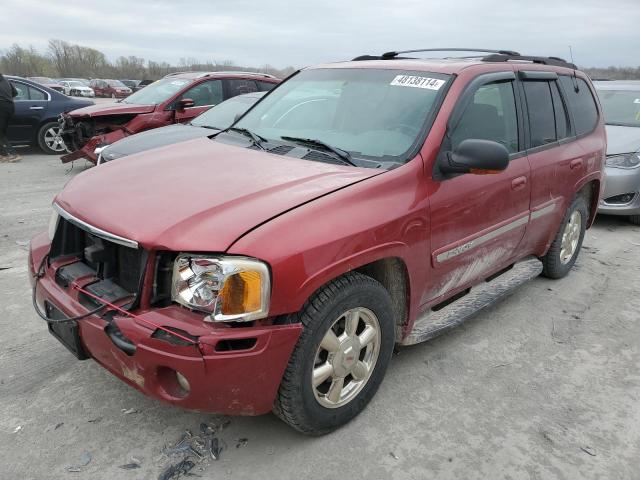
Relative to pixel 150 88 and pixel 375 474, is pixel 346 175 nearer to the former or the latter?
pixel 375 474

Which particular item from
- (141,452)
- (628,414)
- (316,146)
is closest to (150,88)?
(316,146)

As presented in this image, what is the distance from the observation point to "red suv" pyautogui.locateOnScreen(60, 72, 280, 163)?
328 inches

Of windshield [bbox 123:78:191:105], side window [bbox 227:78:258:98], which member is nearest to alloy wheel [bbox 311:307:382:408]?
windshield [bbox 123:78:191:105]

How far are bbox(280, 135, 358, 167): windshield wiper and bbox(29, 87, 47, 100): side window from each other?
31.4 ft

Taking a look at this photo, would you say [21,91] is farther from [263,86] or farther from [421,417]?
[421,417]

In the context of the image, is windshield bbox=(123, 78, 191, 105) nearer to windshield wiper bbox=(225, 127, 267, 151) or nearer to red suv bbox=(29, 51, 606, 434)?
red suv bbox=(29, 51, 606, 434)

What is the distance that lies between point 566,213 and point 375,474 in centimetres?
299

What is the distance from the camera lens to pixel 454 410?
111 inches

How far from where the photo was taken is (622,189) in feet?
21.0

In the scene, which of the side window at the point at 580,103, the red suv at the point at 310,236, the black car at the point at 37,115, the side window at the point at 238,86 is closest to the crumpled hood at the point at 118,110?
the side window at the point at 238,86

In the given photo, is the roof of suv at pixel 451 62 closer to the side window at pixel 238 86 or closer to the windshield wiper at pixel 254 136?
the windshield wiper at pixel 254 136

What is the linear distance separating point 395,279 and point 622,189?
495 centimetres

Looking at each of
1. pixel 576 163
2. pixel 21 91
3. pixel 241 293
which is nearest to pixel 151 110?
pixel 21 91

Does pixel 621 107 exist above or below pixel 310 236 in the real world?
above
